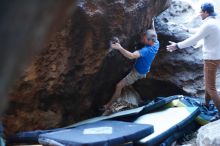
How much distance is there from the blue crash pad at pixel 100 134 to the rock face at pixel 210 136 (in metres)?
0.53

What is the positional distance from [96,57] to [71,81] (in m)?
0.43

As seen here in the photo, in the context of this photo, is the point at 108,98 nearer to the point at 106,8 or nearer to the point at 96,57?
the point at 96,57

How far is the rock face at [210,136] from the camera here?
3831 millimetres

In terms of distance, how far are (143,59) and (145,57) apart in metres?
0.05

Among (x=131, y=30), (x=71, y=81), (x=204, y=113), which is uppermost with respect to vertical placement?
(x=131, y=30)

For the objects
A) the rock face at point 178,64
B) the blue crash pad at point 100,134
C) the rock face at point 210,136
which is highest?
the rock face at point 178,64

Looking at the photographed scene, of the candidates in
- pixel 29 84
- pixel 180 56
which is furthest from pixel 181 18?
pixel 29 84

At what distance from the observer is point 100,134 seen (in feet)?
13.2

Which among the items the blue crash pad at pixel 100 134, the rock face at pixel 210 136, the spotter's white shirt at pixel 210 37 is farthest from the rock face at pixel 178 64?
the blue crash pad at pixel 100 134

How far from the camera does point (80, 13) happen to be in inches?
181

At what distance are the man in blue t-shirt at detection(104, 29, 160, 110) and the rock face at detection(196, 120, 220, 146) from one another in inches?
55.6

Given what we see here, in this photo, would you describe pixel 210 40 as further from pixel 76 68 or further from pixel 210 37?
pixel 76 68

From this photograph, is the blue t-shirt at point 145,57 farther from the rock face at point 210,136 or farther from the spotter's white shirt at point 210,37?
the rock face at point 210,136

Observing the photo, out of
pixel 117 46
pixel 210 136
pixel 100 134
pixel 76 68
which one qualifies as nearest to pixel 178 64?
pixel 117 46
